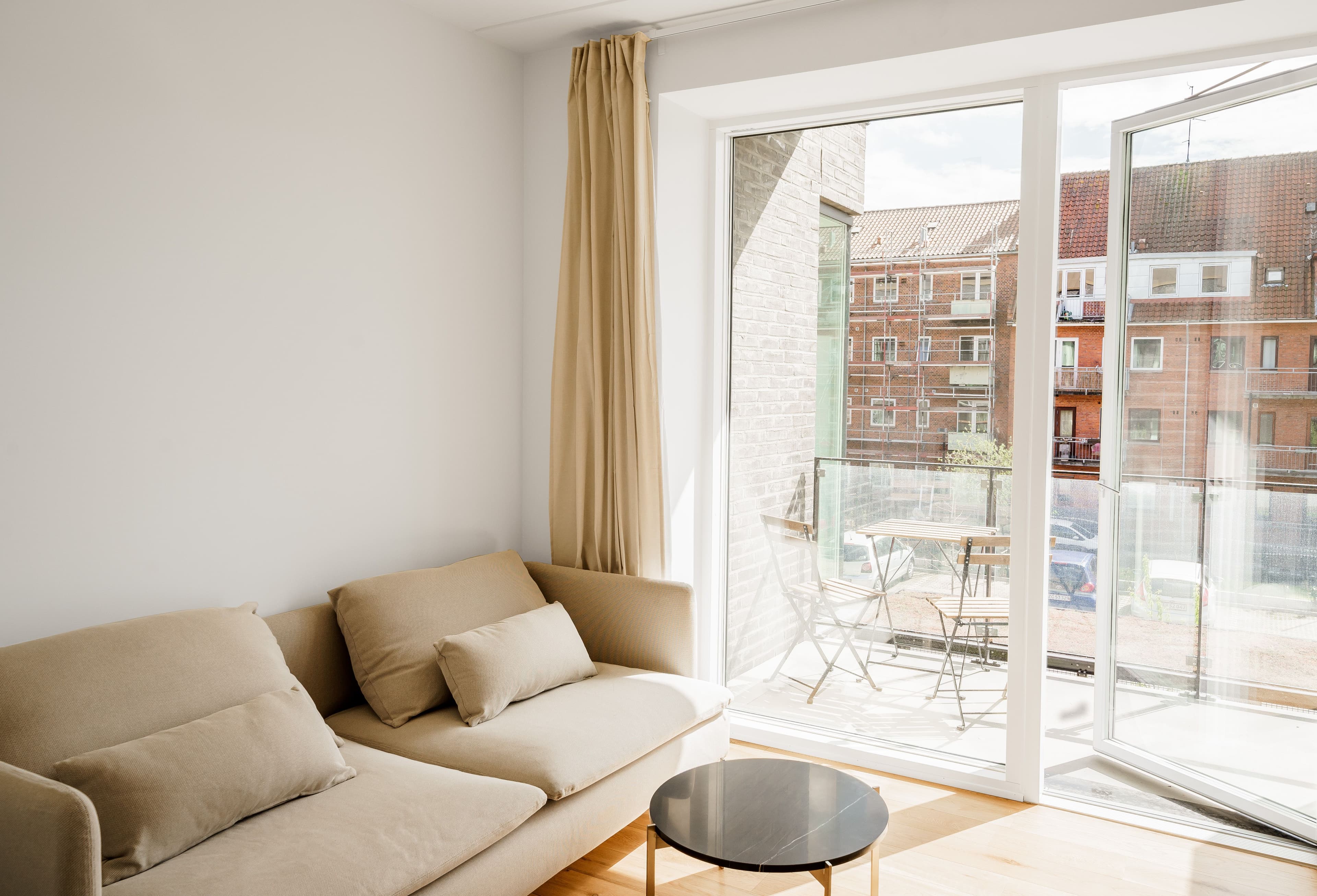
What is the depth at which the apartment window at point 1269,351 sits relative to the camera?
293 centimetres

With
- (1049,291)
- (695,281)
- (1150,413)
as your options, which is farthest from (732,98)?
(1150,413)

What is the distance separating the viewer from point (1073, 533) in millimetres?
3357

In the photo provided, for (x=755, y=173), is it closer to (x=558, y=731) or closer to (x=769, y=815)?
(x=558, y=731)

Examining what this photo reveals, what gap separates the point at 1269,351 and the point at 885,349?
4.20 ft

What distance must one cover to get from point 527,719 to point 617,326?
62.4 inches

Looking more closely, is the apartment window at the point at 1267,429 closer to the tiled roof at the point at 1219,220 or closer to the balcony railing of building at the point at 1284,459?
the balcony railing of building at the point at 1284,459

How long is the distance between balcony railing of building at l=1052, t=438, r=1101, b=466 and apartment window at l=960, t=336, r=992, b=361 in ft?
1.34

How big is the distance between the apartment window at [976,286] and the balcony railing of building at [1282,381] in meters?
0.89

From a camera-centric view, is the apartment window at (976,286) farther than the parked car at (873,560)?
No

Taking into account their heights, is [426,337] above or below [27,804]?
above

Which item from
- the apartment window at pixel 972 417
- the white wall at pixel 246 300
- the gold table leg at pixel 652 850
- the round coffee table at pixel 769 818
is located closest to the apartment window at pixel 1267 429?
the apartment window at pixel 972 417

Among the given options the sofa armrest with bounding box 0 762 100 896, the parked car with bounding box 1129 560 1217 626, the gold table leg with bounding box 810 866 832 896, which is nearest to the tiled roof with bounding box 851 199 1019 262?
the parked car with bounding box 1129 560 1217 626

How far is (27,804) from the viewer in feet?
5.23

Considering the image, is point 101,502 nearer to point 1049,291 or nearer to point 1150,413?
point 1049,291
